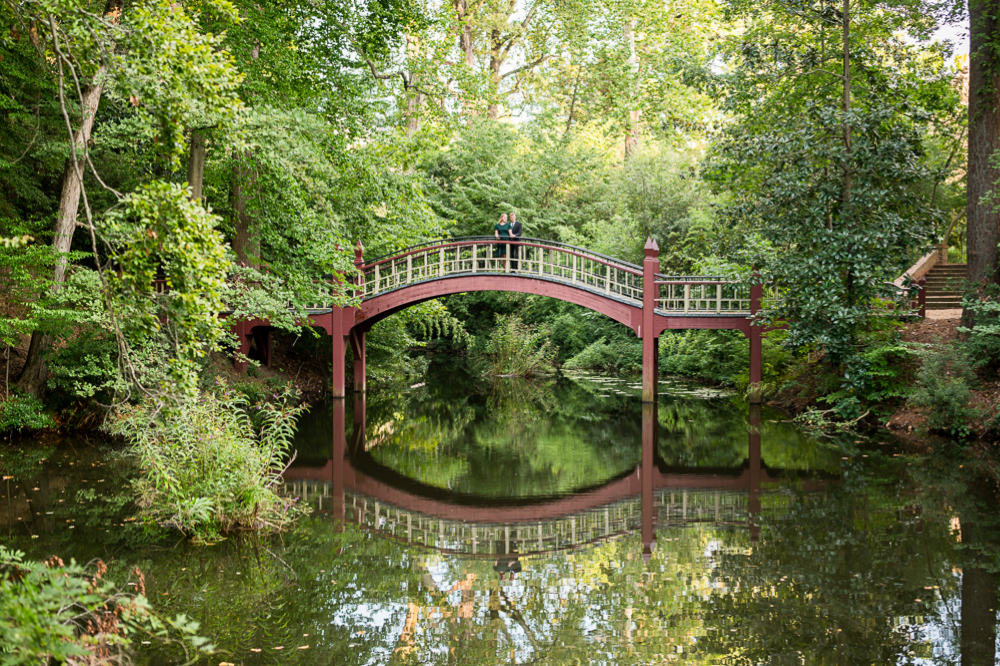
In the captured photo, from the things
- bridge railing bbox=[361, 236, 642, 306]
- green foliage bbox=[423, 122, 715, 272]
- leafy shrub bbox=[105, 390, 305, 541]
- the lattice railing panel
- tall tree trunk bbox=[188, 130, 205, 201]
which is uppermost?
green foliage bbox=[423, 122, 715, 272]

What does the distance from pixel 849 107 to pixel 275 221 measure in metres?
9.76

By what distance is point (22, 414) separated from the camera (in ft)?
36.7

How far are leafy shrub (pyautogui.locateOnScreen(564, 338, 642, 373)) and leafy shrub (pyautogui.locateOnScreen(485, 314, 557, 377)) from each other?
1.16 m

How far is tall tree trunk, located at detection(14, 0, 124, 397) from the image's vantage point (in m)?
10.6

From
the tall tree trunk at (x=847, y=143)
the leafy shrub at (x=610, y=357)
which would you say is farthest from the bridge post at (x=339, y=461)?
the leafy shrub at (x=610, y=357)

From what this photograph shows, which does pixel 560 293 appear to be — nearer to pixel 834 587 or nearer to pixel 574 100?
pixel 834 587

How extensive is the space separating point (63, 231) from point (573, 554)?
8.38m

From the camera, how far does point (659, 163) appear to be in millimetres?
22609

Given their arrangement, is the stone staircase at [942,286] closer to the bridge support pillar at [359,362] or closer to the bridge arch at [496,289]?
the bridge arch at [496,289]

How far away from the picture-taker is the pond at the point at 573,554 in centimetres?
462

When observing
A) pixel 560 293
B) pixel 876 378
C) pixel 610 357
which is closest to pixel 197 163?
pixel 560 293

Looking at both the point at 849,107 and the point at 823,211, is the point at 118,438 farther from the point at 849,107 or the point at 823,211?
the point at 849,107

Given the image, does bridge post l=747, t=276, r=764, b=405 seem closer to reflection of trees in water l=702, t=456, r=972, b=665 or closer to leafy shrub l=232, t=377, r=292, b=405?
reflection of trees in water l=702, t=456, r=972, b=665

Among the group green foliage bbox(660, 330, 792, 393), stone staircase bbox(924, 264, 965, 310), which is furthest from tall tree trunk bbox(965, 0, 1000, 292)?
green foliage bbox(660, 330, 792, 393)
